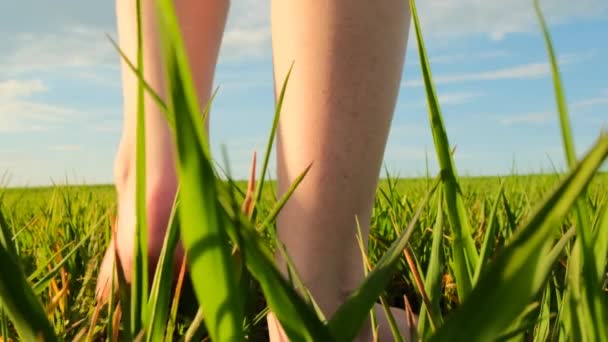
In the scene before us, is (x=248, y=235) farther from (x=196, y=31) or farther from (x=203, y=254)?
(x=196, y=31)

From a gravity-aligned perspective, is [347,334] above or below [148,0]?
below

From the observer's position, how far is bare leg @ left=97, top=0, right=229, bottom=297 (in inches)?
40.4

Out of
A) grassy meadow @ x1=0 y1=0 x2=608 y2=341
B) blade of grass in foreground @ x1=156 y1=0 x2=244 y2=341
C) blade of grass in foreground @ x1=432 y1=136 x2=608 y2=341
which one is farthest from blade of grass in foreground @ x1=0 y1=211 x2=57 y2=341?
blade of grass in foreground @ x1=432 y1=136 x2=608 y2=341

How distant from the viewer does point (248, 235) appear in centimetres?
29

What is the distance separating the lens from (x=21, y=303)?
13.7 inches

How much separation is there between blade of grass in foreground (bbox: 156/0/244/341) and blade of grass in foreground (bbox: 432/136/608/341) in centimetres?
10

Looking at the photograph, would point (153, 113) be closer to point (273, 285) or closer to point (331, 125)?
point (331, 125)

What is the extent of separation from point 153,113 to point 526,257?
90 cm

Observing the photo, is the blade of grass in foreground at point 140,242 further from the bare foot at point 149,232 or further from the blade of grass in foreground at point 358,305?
the bare foot at point 149,232

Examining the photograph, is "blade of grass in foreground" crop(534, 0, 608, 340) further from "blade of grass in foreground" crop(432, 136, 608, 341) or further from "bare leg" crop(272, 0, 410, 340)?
"bare leg" crop(272, 0, 410, 340)

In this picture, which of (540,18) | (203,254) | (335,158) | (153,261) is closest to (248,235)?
(203,254)

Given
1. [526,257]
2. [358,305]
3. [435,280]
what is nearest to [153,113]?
[435,280]

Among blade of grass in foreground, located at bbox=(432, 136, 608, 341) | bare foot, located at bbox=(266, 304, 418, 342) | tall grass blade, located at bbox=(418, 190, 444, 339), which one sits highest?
blade of grass in foreground, located at bbox=(432, 136, 608, 341)

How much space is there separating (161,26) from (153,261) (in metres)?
0.86
